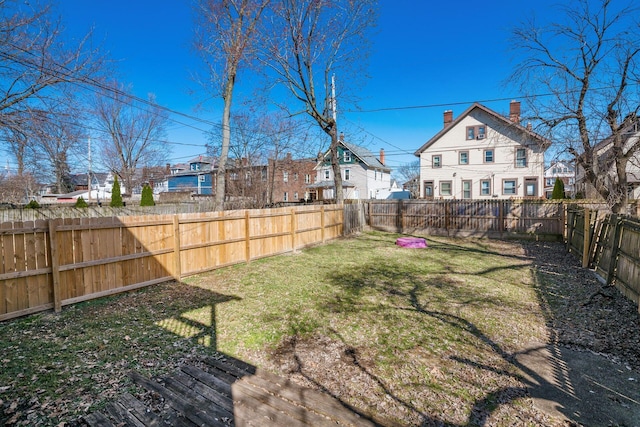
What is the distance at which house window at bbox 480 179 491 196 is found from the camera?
2578 centimetres

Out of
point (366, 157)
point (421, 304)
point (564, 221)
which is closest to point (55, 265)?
point (421, 304)

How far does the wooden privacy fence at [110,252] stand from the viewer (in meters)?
5.09

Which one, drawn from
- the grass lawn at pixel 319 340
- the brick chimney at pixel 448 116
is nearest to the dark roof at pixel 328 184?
the brick chimney at pixel 448 116

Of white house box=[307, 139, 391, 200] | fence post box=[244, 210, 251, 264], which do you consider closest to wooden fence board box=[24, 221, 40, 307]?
fence post box=[244, 210, 251, 264]

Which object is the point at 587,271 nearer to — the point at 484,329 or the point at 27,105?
the point at 484,329

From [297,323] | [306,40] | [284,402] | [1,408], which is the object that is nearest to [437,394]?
[284,402]

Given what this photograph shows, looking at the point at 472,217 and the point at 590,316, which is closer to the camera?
the point at 590,316

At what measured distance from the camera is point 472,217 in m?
15.2

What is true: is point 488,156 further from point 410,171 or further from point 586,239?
point 410,171

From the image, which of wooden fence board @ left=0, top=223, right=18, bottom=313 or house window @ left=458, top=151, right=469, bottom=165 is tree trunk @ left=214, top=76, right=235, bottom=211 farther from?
house window @ left=458, top=151, right=469, bottom=165

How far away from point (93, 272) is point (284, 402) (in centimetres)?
493

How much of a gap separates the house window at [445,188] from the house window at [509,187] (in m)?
3.93

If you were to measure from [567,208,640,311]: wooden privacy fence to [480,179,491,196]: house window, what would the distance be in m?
16.4

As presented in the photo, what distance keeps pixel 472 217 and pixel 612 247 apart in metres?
8.62
